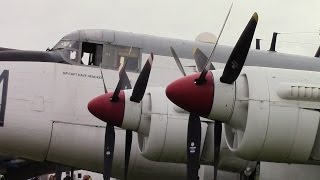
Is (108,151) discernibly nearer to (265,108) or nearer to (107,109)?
(107,109)

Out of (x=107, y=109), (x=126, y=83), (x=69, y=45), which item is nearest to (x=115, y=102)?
(x=107, y=109)

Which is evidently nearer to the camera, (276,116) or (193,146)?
(276,116)

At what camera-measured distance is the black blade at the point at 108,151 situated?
10281mm

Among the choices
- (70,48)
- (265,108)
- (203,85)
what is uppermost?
(70,48)

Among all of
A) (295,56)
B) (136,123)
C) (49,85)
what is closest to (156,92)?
(136,123)

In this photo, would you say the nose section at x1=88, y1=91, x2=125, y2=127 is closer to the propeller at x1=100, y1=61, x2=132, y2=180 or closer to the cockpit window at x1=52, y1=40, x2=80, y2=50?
the propeller at x1=100, y1=61, x2=132, y2=180

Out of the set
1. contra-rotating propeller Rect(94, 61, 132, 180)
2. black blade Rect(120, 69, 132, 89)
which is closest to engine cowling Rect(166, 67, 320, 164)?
contra-rotating propeller Rect(94, 61, 132, 180)

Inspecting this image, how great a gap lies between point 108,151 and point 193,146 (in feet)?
7.47

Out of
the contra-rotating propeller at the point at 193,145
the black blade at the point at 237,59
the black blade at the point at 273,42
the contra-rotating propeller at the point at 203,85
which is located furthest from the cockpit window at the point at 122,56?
the black blade at the point at 237,59

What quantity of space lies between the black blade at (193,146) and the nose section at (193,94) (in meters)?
0.82

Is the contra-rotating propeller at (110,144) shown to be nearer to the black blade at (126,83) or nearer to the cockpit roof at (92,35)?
the black blade at (126,83)

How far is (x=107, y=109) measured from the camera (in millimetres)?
9781

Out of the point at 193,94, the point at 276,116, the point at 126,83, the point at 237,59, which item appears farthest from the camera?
the point at 126,83

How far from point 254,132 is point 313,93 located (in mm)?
1047
